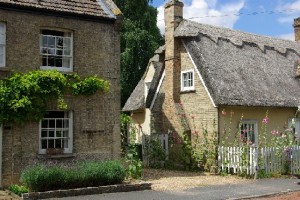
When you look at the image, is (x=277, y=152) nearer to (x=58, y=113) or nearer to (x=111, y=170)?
(x=111, y=170)

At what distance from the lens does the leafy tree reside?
34.9 meters

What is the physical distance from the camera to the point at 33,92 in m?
14.5

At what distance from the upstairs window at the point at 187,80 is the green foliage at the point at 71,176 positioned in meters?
7.88

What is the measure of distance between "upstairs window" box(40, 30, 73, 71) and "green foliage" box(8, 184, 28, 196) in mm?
4449

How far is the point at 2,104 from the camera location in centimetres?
1386

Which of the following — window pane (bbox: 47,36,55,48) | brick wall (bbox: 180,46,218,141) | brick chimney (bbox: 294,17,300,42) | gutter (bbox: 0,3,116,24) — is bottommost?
brick wall (bbox: 180,46,218,141)

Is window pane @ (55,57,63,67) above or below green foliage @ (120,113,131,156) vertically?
above

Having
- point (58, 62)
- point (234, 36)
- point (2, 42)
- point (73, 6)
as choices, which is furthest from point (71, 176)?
point (234, 36)

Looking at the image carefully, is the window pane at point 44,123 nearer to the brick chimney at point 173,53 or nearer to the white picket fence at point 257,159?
the white picket fence at point 257,159

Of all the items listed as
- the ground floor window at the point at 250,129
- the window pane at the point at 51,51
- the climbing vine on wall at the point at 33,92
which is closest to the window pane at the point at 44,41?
the window pane at the point at 51,51

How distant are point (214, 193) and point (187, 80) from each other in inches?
351

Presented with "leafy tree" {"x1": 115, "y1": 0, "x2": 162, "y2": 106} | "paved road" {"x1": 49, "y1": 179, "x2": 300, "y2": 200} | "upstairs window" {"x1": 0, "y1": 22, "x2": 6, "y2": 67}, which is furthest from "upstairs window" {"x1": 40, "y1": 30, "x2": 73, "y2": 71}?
"leafy tree" {"x1": 115, "y1": 0, "x2": 162, "y2": 106}

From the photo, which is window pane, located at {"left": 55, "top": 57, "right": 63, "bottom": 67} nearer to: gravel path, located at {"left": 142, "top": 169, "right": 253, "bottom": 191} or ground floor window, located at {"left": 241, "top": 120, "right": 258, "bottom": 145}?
gravel path, located at {"left": 142, "top": 169, "right": 253, "bottom": 191}

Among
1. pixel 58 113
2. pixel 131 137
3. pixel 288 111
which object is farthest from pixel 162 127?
pixel 58 113
